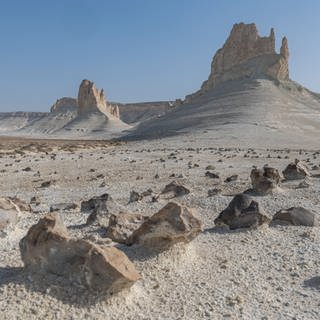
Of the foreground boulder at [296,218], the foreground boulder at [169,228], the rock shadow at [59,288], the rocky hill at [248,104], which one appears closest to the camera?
the rock shadow at [59,288]

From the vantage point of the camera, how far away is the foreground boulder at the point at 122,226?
827cm

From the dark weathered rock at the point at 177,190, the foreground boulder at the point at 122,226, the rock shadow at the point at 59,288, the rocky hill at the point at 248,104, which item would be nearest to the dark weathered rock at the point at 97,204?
the foreground boulder at the point at 122,226

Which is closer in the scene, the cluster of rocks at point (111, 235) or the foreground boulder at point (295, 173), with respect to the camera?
the cluster of rocks at point (111, 235)

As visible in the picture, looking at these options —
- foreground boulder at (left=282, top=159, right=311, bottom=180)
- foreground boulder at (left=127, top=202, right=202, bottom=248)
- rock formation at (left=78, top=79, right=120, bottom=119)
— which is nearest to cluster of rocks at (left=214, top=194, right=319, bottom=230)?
foreground boulder at (left=127, top=202, right=202, bottom=248)

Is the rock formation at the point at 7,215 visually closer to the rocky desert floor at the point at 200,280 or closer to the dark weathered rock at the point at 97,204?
the rocky desert floor at the point at 200,280

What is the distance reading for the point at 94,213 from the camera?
9.84m

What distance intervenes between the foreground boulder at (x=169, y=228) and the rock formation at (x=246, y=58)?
4072 inches

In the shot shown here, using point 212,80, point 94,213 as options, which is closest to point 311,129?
point 212,80

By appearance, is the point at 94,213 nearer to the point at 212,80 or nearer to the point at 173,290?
the point at 173,290

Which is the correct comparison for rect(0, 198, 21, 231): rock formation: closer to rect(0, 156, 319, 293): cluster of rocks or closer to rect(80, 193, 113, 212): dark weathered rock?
rect(0, 156, 319, 293): cluster of rocks

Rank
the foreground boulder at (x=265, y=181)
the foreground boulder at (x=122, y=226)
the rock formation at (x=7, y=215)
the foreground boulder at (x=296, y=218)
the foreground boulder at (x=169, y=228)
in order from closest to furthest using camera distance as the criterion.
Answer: the foreground boulder at (x=169, y=228)
the foreground boulder at (x=122, y=226)
the rock formation at (x=7, y=215)
the foreground boulder at (x=296, y=218)
the foreground boulder at (x=265, y=181)

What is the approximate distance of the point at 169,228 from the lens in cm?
762

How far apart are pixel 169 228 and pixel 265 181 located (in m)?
6.34

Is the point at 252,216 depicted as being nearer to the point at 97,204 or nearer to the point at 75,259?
the point at 97,204
